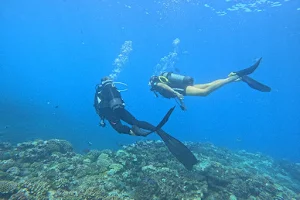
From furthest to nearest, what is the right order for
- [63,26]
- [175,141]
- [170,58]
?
[170,58], [63,26], [175,141]

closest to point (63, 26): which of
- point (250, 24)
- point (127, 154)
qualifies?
point (250, 24)

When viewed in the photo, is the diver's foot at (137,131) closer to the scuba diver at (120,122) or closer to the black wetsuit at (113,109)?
the scuba diver at (120,122)

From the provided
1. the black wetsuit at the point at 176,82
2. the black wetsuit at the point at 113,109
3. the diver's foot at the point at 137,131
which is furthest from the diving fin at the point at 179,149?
the black wetsuit at the point at 176,82

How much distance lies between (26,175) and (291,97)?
131 meters

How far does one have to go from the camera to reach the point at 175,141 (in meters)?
8.96

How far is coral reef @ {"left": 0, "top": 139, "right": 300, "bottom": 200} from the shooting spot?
7863 millimetres

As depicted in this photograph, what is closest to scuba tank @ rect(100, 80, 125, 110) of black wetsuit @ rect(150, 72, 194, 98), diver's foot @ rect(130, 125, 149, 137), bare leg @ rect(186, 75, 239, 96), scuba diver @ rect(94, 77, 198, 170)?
scuba diver @ rect(94, 77, 198, 170)

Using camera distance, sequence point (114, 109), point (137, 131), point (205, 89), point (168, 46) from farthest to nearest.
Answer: point (168, 46) → point (205, 89) → point (114, 109) → point (137, 131)

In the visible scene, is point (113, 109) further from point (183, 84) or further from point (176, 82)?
point (183, 84)

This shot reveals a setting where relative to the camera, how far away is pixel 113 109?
8.68 metres

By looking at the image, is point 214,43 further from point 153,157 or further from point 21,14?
point 21,14

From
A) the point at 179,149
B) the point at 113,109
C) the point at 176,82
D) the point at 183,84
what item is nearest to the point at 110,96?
the point at 113,109

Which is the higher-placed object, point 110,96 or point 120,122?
point 110,96

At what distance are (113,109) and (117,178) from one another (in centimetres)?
263
